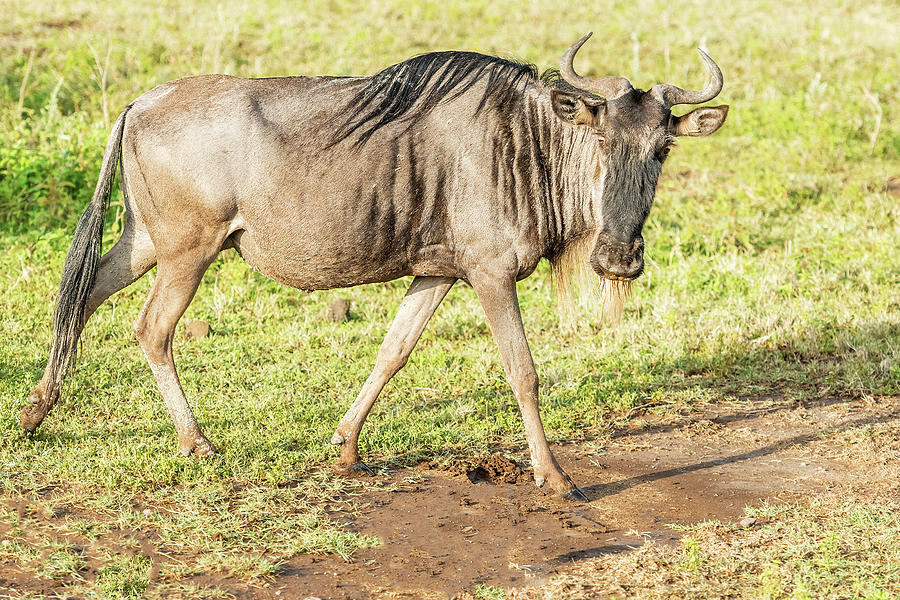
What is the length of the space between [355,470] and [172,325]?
1.23 metres

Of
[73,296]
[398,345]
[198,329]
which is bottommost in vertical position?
[198,329]

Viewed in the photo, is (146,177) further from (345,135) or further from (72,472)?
(72,472)

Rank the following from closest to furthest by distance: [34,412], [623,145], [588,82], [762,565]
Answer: [762,565], [623,145], [588,82], [34,412]

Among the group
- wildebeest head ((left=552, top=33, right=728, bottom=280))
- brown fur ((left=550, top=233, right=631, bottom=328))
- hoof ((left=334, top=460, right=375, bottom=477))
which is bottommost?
hoof ((left=334, top=460, right=375, bottom=477))

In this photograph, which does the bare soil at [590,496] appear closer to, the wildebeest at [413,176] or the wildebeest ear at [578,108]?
the wildebeest at [413,176]

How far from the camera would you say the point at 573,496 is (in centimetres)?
527

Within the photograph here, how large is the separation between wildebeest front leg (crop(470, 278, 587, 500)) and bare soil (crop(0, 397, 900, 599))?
4.5 inches

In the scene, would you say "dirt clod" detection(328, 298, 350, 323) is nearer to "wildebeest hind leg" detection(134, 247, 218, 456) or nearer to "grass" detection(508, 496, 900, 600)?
"wildebeest hind leg" detection(134, 247, 218, 456)

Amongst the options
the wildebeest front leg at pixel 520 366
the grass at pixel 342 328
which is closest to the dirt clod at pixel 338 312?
the grass at pixel 342 328

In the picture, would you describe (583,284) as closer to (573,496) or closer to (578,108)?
(578,108)

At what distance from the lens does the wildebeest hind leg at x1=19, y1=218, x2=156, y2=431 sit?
5.69 m

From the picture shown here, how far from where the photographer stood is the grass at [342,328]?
499 centimetres

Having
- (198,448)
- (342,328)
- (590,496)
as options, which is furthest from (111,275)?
(590,496)

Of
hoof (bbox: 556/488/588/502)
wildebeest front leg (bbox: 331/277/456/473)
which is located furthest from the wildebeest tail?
hoof (bbox: 556/488/588/502)
